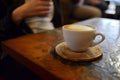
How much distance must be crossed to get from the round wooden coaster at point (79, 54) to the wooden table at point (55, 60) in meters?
0.01

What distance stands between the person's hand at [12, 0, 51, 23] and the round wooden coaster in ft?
0.71

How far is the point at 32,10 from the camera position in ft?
2.52

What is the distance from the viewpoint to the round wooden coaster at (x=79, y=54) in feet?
1.76

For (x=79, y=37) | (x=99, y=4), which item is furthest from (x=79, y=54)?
(x=99, y=4)

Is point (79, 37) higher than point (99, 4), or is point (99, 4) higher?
point (79, 37)

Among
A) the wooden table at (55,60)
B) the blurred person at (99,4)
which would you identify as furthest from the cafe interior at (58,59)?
the blurred person at (99,4)

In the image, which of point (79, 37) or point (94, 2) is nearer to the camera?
point (79, 37)

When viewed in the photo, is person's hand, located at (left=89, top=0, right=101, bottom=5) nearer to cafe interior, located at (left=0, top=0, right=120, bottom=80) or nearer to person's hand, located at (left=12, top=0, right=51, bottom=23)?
cafe interior, located at (left=0, top=0, right=120, bottom=80)

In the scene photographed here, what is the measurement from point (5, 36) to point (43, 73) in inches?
14.8

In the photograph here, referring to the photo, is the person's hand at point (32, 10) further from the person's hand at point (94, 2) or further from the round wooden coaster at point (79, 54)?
the person's hand at point (94, 2)

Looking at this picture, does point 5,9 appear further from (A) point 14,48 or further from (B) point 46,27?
(A) point 14,48

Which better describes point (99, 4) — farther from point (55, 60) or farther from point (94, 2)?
point (55, 60)

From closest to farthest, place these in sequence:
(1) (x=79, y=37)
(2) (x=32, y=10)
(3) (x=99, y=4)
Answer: (1) (x=79, y=37), (2) (x=32, y=10), (3) (x=99, y=4)

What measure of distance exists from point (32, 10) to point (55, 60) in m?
0.30
